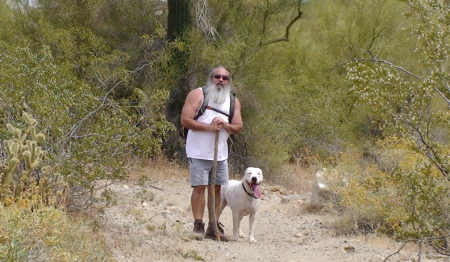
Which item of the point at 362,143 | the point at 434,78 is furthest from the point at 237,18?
the point at 434,78

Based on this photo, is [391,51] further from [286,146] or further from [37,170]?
[37,170]

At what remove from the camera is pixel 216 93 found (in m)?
8.45

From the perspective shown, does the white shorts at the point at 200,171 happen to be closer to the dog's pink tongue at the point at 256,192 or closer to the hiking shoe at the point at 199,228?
the hiking shoe at the point at 199,228

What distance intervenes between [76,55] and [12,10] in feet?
10.3

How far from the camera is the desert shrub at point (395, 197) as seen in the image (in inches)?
246

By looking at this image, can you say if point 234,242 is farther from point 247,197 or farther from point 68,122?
point 68,122

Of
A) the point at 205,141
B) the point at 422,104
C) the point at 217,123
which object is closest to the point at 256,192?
the point at 205,141

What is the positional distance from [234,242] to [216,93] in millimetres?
1828

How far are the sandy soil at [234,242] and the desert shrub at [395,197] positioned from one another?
325 mm

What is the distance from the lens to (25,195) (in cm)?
619

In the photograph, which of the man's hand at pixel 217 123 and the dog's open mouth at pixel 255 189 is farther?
the dog's open mouth at pixel 255 189

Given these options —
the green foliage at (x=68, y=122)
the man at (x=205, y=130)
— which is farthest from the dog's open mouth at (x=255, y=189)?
the green foliage at (x=68, y=122)

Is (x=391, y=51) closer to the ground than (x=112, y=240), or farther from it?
farther from it

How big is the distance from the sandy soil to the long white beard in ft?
4.29
